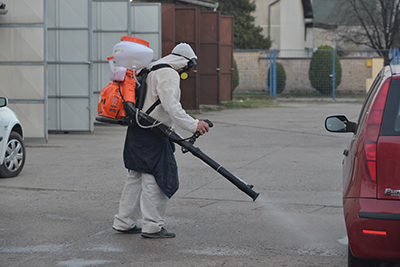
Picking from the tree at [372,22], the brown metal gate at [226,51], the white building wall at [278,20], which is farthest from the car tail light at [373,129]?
the white building wall at [278,20]

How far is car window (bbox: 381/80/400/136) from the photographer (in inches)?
134

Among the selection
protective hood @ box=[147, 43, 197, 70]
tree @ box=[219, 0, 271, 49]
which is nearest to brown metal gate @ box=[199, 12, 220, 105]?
protective hood @ box=[147, 43, 197, 70]

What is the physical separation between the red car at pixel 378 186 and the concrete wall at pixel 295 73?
2664 cm

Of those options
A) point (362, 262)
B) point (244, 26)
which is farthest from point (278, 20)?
point (362, 262)

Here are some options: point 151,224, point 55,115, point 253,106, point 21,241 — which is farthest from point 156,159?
point 253,106

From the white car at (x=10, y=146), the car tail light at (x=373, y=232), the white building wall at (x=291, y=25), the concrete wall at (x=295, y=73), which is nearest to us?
the car tail light at (x=373, y=232)

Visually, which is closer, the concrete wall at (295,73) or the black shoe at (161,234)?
the black shoe at (161,234)

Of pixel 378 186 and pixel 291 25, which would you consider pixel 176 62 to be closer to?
pixel 378 186

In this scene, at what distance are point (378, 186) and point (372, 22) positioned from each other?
3460 centimetres

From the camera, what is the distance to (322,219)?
591cm

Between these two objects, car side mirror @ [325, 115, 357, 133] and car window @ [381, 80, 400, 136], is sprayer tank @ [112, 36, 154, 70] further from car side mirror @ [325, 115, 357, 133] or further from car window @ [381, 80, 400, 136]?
car window @ [381, 80, 400, 136]

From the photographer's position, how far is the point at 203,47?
2220 centimetres

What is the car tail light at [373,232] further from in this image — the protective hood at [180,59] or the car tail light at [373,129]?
the protective hood at [180,59]

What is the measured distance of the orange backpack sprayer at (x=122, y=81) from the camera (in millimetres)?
5062
